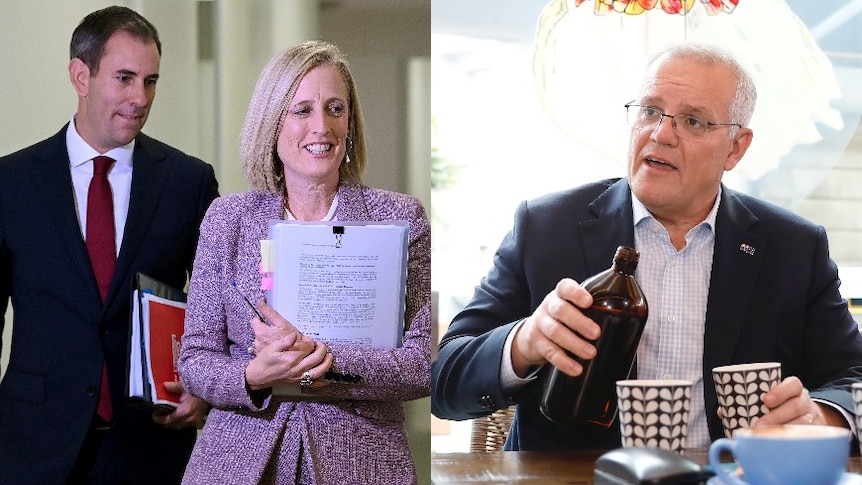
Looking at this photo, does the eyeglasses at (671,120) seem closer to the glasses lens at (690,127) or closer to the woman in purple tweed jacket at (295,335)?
the glasses lens at (690,127)

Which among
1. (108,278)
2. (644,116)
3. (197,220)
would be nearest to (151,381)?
(108,278)

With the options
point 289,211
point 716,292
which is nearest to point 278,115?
point 289,211

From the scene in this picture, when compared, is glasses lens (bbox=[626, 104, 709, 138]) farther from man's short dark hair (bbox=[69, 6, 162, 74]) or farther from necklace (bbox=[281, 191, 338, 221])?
man's short dark hair (bbox=[69, 6, 162, 74])

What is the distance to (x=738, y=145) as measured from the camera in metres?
1.92

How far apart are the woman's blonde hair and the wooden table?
2.35 ft

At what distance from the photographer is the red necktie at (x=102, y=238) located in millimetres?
2012

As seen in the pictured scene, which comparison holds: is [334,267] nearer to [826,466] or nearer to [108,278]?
[108,278]

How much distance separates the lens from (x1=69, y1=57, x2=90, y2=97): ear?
2117 mm

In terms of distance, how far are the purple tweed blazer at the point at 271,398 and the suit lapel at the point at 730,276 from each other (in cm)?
56

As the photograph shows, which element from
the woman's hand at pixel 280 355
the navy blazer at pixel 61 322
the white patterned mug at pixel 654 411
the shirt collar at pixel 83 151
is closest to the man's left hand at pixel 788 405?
the white patterned mug at pixel 654 411

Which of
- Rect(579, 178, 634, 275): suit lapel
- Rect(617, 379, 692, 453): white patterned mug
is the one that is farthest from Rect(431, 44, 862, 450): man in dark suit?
Rect(617, 379, 692, 453): white patterned mug

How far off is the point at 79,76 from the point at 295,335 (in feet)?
3.19

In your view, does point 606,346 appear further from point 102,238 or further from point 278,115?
point 102,238

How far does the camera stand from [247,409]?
168 cm
